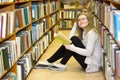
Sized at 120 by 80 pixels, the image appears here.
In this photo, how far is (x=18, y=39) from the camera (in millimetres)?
3363

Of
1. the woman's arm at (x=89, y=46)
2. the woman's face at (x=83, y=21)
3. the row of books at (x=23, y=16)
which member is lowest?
the woman's arm at (x=89, y=46)

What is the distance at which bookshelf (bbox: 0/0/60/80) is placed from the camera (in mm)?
2719

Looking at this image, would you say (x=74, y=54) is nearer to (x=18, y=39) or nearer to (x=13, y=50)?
(x=18, y=39)

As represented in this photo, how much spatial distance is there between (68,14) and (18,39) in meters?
5.49

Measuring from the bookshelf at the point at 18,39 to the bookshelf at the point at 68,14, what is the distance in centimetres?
342

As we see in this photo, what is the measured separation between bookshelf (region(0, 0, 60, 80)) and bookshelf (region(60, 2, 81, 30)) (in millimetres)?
3423

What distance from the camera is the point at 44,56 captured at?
509cm

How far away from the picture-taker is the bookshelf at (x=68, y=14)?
8680 mm

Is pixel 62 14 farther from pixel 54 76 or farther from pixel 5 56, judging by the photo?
pixel 5 56

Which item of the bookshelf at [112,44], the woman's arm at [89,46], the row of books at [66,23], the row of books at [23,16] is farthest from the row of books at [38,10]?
the row of books at [66,23]

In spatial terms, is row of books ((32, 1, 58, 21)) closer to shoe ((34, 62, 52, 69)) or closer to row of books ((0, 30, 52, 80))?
row of books ((0, 30, 52, 80))

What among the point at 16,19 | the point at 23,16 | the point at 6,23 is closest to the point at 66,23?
the point at 23,16

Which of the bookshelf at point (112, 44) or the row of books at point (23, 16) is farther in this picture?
the row of books at point (23, 16)

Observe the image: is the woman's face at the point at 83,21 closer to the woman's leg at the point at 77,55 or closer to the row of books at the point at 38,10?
the woman's leg at the point at 77,55
